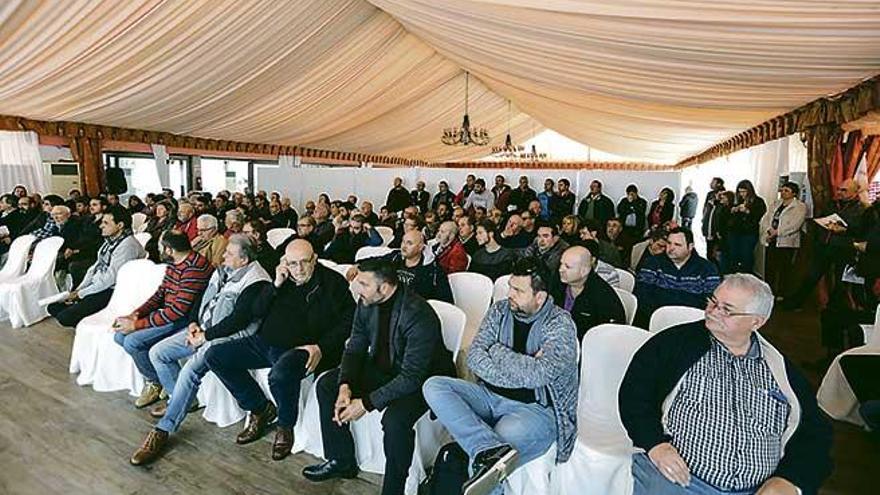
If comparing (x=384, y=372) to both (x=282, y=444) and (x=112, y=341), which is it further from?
(x=112, y=341)

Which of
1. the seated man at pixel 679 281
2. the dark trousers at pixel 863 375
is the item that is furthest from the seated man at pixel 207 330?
the dark trousers at pixel 863 375

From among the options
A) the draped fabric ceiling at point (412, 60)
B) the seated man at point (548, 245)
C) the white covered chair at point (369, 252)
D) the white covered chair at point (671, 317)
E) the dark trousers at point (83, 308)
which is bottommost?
the dark trousers at point (83, 308)

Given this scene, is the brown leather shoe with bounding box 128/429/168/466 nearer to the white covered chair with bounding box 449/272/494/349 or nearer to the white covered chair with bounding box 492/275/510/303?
the white covered chair with bounding box 449/272/494/349

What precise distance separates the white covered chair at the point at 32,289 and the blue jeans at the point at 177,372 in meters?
2.65

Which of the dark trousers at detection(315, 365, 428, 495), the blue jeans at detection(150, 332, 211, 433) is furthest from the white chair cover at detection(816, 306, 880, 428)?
the blue jeans at detection(150, 332, 211, 433)

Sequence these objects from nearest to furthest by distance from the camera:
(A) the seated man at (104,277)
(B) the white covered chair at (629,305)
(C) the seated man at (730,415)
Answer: (C) the seated man at (730,415), (B) the white covered chair at (629,305), (A) the seated man at (104,277)

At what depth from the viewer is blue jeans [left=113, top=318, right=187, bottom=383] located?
338 cm

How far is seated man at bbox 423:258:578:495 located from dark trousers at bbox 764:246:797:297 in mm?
4750

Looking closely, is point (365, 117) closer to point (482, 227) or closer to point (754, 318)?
point (482, 227)

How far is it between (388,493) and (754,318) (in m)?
1.55

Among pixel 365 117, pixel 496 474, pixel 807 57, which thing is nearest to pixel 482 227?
pixel 807 57

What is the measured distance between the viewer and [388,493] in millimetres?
2303

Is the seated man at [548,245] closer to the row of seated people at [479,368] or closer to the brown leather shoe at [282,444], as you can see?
the row of seated people at [479,368]

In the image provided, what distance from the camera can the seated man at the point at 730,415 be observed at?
5.77 ft
